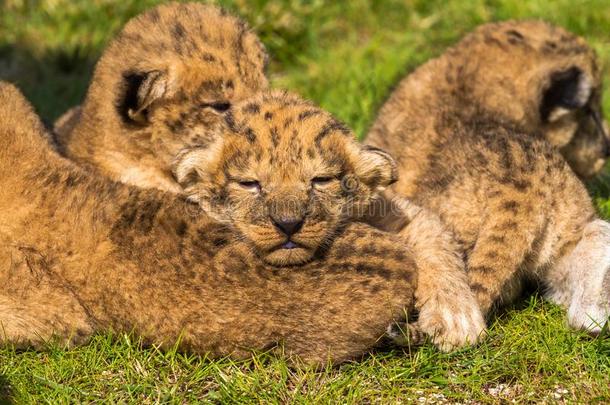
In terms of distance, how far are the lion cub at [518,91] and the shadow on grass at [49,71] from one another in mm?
3496

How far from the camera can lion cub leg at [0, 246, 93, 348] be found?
5.08 meters

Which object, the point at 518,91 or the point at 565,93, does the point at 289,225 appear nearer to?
the point at 518,91

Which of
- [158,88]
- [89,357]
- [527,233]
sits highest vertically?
[158,88]

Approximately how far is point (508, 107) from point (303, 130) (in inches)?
76.4

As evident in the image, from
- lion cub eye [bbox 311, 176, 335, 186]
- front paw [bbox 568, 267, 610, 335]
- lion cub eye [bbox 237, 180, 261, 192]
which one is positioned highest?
lion cub eye [bbox 311, 176, 335, 186]

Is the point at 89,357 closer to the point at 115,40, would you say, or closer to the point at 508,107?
the point at 115,40

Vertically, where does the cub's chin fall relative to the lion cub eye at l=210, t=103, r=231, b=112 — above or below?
below

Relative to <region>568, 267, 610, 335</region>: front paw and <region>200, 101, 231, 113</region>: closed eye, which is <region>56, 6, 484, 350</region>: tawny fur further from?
<region>568, 267, 610, 335</region>: front paw

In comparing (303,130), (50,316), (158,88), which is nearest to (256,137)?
(303,130)

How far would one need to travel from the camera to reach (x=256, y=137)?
17.4 feet

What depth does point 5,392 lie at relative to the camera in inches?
191

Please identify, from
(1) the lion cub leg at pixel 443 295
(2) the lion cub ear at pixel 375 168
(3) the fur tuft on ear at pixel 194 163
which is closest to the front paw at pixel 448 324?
(1) the lion cub leg at pixel 443 295

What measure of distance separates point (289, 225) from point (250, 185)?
1.39 feet

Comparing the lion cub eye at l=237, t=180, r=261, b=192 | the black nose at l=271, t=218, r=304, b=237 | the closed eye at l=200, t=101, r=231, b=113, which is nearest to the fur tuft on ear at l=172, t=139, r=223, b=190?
the lion cub eye at l=237, t=180, r=261, b=192
